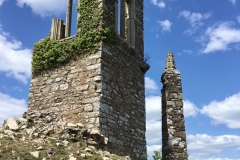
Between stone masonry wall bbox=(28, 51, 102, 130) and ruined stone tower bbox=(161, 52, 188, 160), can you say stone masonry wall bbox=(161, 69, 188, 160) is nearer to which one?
ruined stone tower bbox=(161, 52, 188, 160)

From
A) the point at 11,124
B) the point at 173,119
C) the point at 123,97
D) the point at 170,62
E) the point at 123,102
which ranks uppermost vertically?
the point at 170,62

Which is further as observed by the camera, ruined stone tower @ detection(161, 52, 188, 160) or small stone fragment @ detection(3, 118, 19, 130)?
ruined stone tower @ detection(161, 52, 188, 160)

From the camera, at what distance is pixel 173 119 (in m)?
9.13

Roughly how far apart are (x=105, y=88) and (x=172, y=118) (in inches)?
90.4

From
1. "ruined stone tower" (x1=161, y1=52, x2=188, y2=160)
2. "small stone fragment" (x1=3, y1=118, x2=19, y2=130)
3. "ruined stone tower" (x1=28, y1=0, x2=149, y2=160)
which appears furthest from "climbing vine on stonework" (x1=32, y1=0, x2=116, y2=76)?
"small stone fragment" (x1=3, y1=118, x2=19, y2=130)

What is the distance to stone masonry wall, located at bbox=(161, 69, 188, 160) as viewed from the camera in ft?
28.9

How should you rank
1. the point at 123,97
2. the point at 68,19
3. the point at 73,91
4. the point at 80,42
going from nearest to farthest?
1. the point at 73,91
2. the point at 80,42
3. the point at 123,97
4. the point at 68,19

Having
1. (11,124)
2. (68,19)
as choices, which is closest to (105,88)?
(11,124)

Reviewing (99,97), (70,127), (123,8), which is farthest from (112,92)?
(123,8)

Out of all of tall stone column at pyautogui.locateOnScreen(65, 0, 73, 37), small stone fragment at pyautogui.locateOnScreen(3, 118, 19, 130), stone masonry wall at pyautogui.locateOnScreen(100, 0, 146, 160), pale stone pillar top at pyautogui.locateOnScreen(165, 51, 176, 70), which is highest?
tall stone column at pyautogui.locateOnScreen(65, 0, 73, 37)

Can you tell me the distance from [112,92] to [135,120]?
4.71ft

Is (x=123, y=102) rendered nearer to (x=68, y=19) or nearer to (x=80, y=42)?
(x=80, y=42)

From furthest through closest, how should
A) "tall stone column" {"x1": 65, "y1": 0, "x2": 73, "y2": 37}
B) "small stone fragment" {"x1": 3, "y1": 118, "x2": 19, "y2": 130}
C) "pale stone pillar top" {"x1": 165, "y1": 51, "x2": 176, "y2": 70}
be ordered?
"tall stone column" {"x1": 65, "y1": 0, "x2": 73, "y2": 37} < "pale stone pillar top" {"x1": 165, "y1": 51, "x2": 176, "y2": 70} < "small stone fragment" {"x1": 3, "y1": 118, "x2": 19, "y2": 130}

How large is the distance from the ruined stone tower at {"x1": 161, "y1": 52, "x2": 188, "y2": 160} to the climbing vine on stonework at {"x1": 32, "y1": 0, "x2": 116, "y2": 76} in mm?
2172
